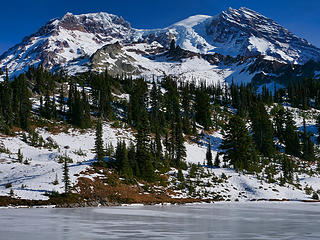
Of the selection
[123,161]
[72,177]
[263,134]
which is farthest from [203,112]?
[72,177]

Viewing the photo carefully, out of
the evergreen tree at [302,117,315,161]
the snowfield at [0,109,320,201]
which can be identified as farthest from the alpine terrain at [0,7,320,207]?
the evergreen tree at [302,117,315,161]

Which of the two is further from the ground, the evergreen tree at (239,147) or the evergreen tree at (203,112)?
the evergreen tree at (203,112)

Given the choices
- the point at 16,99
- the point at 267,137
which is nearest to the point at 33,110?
the point at 16,99

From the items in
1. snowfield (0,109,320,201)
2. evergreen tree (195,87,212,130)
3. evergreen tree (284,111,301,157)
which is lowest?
snowfield (0,109,320,201)

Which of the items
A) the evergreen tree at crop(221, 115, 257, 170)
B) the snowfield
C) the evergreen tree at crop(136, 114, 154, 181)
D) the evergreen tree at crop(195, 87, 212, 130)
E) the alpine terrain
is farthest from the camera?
the evergreen tree at crop(195, 87, 212, 130)

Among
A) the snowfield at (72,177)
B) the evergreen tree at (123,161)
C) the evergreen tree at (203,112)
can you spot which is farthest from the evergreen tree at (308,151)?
the evergreen tree at (123,161)

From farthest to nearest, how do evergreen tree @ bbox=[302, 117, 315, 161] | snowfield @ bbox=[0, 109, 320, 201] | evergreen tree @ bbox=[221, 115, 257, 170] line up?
evergreen tree @ bbox=[302, 117, 315, 161]
evergreen tree @ bbox=[221, 115, 257, 170]
snowfield @ bbox=[0, 109, 320, 201]

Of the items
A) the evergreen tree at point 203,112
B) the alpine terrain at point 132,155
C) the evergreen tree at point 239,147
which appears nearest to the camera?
the alpine terrain at point 132,155

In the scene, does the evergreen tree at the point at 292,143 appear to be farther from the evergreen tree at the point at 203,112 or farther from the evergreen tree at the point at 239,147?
the evergreen tree at the point at 239,147

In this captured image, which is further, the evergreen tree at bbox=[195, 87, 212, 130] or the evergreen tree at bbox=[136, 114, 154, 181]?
the evergreen tree at bbox=[195, 87, 212, 130]

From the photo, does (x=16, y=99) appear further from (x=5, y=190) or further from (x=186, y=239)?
(x=186, y=239)

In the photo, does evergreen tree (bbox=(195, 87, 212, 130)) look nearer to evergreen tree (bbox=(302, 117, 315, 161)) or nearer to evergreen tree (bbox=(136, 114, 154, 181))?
evergreen tree (bbox=(302, 117, 315, 161))

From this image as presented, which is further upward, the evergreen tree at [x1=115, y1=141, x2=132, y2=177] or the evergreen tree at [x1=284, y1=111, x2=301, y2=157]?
the evergreen tree at [x1=284, y1=111, x2=301, y2=157]

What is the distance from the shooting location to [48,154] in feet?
160
